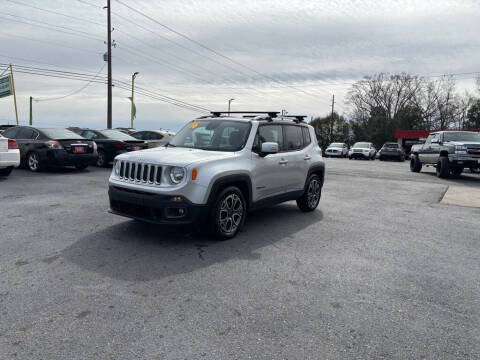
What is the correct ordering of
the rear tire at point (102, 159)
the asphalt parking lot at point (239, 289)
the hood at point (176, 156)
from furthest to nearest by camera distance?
the rear tire at point (102, 159), the hood at point (176, 156), the asphalt parking lot at point (239, 289)

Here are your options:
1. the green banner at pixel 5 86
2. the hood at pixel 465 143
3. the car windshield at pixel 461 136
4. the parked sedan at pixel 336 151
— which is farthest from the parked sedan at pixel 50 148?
the green banner at pixel 5 86

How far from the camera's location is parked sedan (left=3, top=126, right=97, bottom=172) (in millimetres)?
11961

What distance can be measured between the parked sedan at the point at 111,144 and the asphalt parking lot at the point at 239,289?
24.8 ft

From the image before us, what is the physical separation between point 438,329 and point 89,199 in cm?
706

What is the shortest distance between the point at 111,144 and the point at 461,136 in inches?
540

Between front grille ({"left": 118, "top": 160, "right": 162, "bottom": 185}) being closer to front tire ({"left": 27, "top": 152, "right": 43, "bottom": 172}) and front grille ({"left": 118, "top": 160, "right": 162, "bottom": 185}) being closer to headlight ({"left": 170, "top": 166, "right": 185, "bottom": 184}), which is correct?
headlight ({"left": 170, "top": 166, "right": 185, "bottom": 184})

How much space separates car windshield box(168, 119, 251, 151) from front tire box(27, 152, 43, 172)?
7982mm

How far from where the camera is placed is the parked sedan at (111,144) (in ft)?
46.6

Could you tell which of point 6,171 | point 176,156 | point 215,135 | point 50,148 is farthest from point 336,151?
point 176,156

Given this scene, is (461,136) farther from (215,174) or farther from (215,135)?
(215,174)

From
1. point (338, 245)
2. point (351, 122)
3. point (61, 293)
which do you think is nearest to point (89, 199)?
point (61, 293)

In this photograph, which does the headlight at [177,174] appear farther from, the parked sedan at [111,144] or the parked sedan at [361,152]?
the parked sedan at [361,152]

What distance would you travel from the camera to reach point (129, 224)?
5.99 metres

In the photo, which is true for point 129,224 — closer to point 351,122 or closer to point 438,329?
point 438,329
